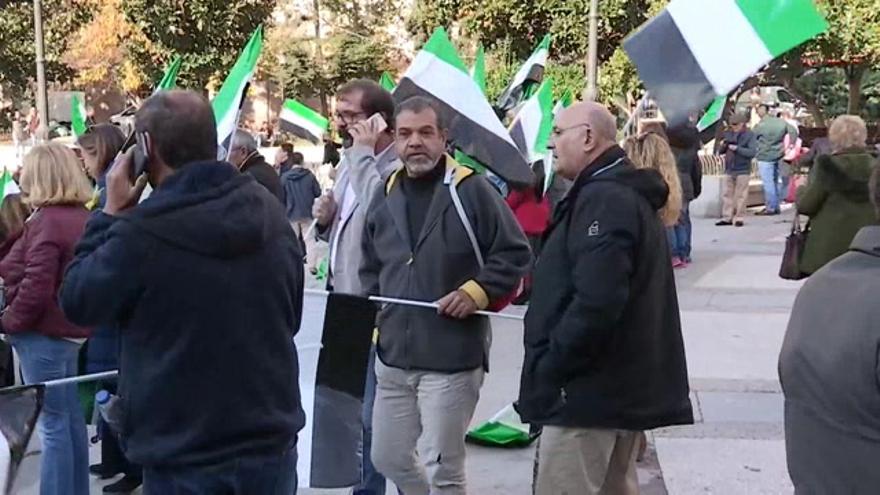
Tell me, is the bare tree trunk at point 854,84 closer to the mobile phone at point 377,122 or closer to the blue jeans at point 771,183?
the blue jeans at point 771,183

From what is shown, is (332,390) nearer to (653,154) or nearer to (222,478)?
(222,478)

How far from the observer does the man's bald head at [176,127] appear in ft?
9.46

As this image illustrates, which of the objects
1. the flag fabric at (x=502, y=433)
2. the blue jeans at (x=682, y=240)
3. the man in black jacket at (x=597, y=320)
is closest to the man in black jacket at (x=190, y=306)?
the man in black jacket at (x=597, y=320)

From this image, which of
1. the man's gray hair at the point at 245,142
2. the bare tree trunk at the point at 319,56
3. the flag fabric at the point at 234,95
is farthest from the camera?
the bare tree trunk at the point at 319,56

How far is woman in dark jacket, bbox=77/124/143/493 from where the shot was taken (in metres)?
5.12

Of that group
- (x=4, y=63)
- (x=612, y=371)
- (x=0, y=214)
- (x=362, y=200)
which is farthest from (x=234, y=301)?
(x=4, y=63)

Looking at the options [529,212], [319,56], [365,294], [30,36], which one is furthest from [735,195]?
[319,56]

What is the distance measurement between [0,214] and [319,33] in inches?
1720

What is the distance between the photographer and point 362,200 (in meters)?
4.79

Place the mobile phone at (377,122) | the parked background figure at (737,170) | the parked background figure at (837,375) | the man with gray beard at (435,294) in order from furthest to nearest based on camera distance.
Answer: the parked background figure at (737,170)
the mobile phone at (377,122)
the man with gray beard at (435,294)
the parked background figure at (837,375)

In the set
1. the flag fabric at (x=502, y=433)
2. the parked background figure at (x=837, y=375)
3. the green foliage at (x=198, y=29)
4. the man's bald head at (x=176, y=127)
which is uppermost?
the green foliage at (x=198, y=29)

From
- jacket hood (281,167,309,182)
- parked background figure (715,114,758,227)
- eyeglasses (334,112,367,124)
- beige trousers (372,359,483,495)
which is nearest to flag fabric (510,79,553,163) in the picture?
eyeglasses (334,112,367,124)

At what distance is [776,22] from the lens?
16.5 feet

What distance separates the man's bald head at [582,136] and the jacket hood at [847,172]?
346cm
